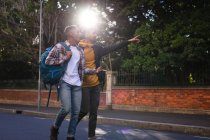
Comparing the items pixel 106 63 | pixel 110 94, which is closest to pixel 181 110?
pixel 110 94

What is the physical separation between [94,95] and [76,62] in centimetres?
84

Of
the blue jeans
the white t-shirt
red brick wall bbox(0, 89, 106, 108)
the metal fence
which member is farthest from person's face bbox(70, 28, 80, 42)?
red brick wall bbox(0, 89, 106, 108)

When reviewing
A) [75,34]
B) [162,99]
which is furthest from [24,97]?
[75,34]

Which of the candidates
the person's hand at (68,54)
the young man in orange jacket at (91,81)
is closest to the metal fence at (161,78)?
the young man in orange jacket at (91,81)

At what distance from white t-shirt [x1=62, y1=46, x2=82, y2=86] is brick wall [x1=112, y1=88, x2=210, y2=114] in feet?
37.0

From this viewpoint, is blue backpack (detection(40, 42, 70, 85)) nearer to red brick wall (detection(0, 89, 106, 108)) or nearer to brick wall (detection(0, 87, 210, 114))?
brick wall (detection(0, 87, 210, 114))

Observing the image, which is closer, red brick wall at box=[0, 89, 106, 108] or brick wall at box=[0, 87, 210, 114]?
brick wall at box=[0, 87, 210, 114]

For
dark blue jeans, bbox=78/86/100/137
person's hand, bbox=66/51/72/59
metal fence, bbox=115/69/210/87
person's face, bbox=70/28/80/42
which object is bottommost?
dark blue jeans, bbox=78/86/100/137

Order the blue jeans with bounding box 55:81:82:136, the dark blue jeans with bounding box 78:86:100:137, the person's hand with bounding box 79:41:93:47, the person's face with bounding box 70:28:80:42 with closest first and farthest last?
the blue jeans with bounding box 55:81:82:136 < the person's face with bounding box 70:28:80:42 < the dark blue jeans with bounding box 78:86:100:137 < the person's hand with bounding box 79:41:93:47

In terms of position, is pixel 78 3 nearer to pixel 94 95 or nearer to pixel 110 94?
pixel 110 94

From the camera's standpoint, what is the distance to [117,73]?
72.2ft

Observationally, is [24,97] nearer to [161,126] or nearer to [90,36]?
[161,126]

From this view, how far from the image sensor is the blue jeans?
6.86m

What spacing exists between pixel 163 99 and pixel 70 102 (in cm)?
1269
